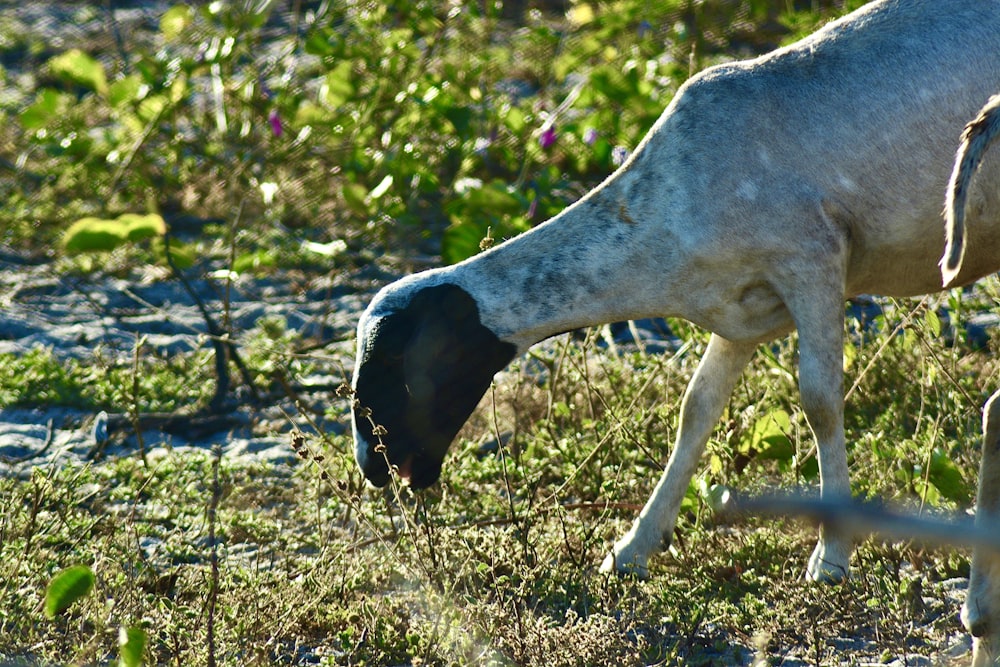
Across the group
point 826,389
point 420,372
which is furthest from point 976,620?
point 420,372

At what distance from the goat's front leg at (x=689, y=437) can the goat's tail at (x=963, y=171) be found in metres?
1.76

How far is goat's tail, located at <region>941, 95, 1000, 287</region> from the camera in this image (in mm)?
2311

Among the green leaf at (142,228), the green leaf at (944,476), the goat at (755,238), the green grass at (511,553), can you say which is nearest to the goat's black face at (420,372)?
the goat at (755,238)

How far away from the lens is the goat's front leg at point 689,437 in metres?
4.12

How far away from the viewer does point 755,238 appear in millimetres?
3588

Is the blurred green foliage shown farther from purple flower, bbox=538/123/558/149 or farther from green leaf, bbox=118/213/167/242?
green leaf, bbox=118/213/167/242

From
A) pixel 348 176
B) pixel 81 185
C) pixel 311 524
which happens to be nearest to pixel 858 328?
pixel 311 524

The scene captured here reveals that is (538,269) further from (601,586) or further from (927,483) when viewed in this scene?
(927,483)

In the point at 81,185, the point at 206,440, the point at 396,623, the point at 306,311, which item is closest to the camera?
the point at 396,623

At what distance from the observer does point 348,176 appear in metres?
7.78

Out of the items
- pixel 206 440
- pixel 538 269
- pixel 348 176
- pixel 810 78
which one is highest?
pixel 810 78

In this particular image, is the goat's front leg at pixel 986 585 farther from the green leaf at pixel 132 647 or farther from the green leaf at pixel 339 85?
the green leaf at pixel 339 85

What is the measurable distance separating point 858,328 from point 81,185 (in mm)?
5474

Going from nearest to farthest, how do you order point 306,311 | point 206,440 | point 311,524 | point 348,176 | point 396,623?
point 396,623 → point 311,524 → point 206,440 → point 306,311 → point 348,176
